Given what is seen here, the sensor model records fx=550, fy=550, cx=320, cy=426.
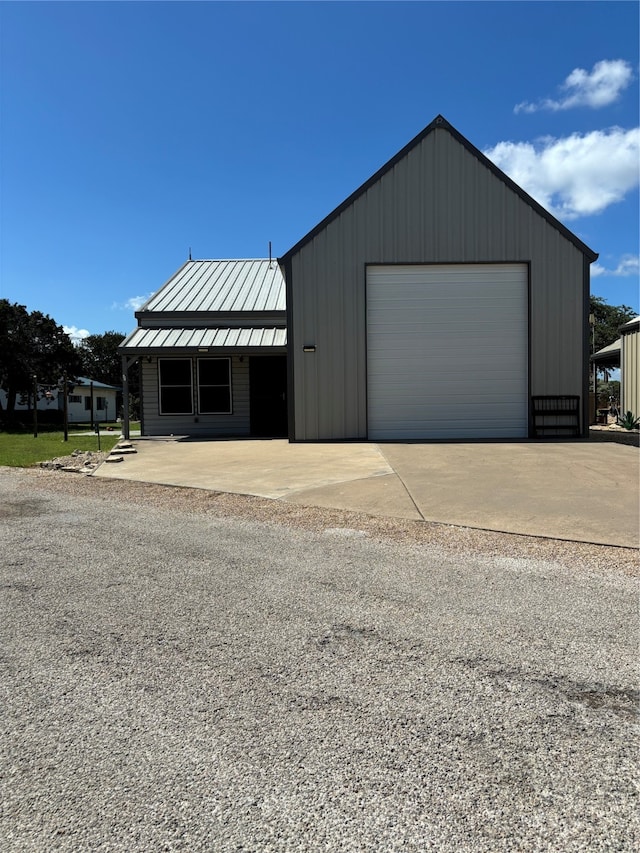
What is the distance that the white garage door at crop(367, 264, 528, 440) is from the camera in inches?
539

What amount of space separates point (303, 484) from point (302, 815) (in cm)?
635

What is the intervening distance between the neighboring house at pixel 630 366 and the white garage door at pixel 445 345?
603cm

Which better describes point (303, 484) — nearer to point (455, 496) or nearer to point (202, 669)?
point (455, 496)

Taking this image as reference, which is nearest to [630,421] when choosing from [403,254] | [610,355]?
[610,355]

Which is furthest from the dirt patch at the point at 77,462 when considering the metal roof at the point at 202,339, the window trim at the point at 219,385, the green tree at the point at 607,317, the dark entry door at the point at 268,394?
the green tree at the point at 607,317

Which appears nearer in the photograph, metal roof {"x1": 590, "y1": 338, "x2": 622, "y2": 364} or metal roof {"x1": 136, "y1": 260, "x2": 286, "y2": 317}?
metal roof {"x1": 136, "y1": 260, "x2": 286, "y2": 317}

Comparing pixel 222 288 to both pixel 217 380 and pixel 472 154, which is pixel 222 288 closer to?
pixel 217 380

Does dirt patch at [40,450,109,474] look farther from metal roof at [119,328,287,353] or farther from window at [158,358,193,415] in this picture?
window at [158,358,193,415]

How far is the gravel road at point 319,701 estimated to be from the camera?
5.74ft

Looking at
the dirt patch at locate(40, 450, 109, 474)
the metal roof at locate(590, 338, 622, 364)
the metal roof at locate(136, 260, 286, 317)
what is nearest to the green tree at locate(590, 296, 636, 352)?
the metal roof at locate(590, 338, 622, 364)

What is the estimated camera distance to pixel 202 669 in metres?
2.73

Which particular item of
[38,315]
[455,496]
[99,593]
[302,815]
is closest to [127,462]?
[455,496]

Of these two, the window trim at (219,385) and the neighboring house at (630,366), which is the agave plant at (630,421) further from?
the window trim at (219,385)

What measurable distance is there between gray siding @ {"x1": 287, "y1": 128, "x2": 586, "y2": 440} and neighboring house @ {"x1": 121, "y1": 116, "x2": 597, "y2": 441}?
0.08 feet
